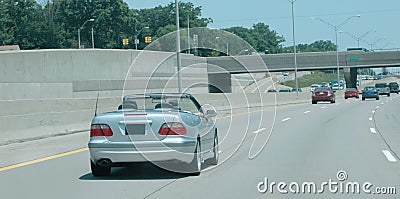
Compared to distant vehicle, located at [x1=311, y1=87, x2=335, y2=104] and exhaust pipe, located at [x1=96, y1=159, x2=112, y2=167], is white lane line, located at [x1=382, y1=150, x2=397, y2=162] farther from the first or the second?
distant vehicle, located at [x1=311, y1=87, x2=335, y2=104]

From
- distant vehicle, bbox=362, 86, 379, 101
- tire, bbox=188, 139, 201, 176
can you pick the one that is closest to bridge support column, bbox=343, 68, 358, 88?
distant vehicle, bbox=362, 86, 379, 101

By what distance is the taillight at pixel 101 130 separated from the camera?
450 inches

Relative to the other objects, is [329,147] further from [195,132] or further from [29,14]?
[29,14]

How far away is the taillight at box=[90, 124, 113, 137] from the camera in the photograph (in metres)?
11.4

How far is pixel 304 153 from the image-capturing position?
15500 millimetres

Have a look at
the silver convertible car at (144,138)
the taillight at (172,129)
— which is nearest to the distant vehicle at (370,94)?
the silver convertible car at (144,138)

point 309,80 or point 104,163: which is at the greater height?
point 104,163

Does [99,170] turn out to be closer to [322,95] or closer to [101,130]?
[101,130]

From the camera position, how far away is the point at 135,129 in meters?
11.3

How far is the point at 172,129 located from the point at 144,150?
23.8 inches

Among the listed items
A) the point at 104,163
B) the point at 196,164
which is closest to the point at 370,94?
the point at 196,164

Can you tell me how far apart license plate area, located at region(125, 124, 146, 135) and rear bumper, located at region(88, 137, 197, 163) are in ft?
0.59

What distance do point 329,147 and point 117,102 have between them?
42.9 ft

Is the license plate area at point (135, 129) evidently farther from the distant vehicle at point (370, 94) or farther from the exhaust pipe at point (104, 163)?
the distant vehicle at point (370, 94)
